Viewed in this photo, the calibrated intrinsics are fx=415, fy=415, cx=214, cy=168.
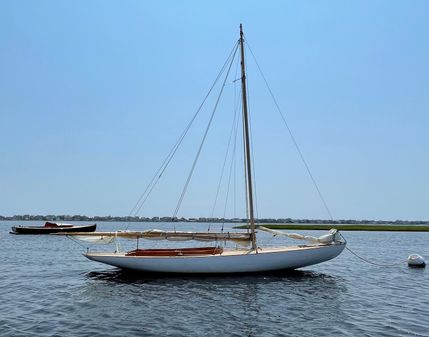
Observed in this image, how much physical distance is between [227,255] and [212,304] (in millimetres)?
6343

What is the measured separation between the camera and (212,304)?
61.2 ft

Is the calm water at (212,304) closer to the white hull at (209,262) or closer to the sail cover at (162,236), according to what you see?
the white hull at (209,262)

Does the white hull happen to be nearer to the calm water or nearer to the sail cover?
the calm water

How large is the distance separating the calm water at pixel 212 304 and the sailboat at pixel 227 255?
78 cm

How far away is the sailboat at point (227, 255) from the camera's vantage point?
81.7 feet

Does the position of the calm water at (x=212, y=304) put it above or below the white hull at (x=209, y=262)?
below

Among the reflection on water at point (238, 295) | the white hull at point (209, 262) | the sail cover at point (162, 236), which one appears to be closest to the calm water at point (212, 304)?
the reflection on water at point (238, 295)

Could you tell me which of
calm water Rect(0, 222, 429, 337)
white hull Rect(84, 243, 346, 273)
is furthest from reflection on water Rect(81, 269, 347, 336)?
white hull Rect(84, 243, 346, 273)

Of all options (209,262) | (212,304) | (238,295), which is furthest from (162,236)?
(212,304)

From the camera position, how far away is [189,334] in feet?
46.2

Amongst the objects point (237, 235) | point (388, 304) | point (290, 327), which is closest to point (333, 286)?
point (388, 304)

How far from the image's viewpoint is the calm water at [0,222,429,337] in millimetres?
14844

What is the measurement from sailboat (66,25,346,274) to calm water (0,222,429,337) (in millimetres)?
782

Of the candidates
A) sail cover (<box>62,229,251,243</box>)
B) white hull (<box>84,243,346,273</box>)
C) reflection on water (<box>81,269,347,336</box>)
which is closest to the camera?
reflection on water (<box>81,269,347,336</box>)
